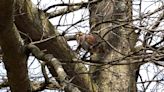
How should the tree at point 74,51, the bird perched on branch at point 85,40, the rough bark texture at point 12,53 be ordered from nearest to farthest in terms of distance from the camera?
the rough bark texture at point 12,53 < the tree at point 74,51 < the bird perched on branch at point 85,40

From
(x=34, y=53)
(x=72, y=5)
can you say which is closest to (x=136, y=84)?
(x=72, y=5)

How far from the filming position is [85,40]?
3684 mm

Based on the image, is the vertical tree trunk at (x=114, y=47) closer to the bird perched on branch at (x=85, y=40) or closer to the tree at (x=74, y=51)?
the tree at (x=74, y=51)

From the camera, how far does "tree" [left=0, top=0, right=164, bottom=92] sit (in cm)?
319

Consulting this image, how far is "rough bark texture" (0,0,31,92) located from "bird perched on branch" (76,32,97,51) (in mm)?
592

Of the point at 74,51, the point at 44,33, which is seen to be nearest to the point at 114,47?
the point at 74,51

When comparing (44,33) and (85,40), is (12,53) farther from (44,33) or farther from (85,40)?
(85,40)

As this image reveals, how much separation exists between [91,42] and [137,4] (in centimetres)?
58

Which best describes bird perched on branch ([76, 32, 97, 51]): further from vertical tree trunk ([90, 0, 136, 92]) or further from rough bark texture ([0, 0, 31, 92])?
rough bark texture ([0, 0, 31, 92])

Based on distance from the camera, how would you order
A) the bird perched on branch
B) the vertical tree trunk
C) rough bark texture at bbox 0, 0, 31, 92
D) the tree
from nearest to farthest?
rough bark texture at bbox 0, 0, 31, 92 → the tree → the bird perched on branch → the vertical tree trunk

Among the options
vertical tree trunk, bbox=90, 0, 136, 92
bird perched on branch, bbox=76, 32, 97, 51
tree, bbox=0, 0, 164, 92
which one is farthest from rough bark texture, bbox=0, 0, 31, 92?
vertical tree trunk, bbox=90, 0, 136, 92

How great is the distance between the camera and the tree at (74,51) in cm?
319

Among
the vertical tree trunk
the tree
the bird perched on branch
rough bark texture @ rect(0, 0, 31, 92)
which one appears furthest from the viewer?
the vertical tree trunk

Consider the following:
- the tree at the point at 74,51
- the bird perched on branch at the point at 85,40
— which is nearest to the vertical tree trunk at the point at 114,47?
the tree at the point at 74,51
